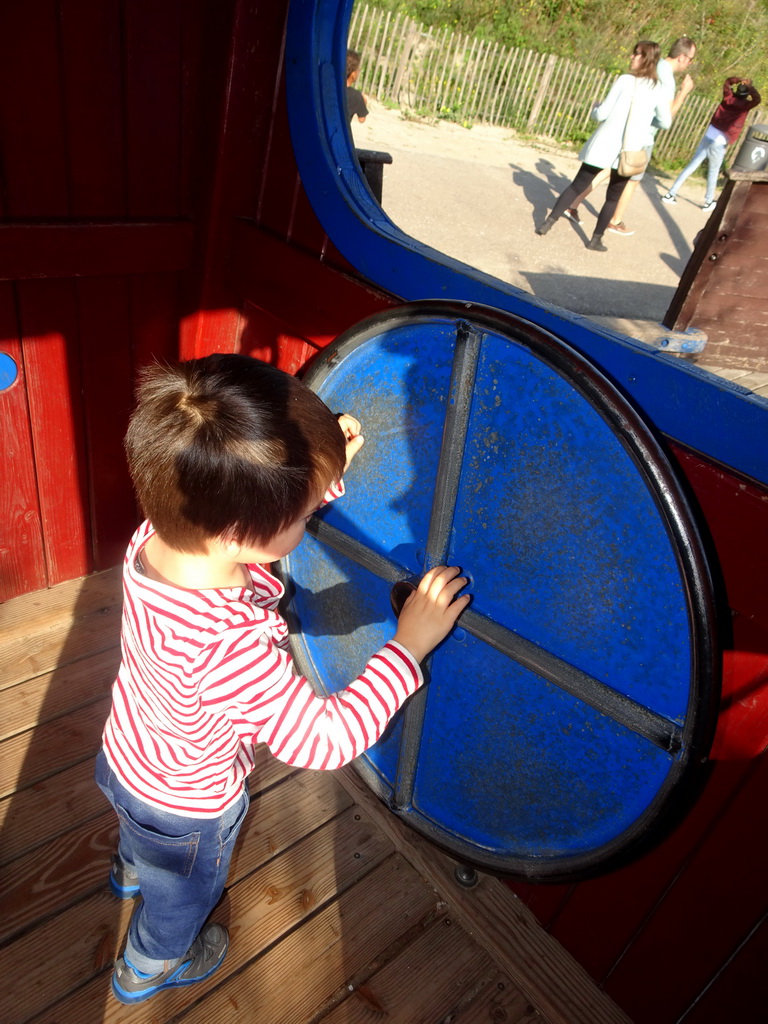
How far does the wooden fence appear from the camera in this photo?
34.7ft

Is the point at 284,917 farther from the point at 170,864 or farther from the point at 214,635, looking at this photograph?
the point at 214,635

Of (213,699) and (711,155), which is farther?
(711,155)

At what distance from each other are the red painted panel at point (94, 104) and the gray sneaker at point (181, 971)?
167cm

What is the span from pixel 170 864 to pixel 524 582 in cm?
79

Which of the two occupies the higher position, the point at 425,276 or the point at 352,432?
the point at 425,276

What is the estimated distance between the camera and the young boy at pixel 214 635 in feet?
3.16

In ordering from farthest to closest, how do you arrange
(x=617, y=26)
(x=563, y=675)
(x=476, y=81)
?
(x=617, y=26)
(x=476, y=81)
(x=563, y=675)

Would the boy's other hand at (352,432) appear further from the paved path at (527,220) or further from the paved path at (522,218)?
the paved path at (522,218)

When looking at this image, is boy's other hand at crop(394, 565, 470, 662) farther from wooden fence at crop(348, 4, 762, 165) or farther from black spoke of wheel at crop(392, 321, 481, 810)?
→ wooden fence at crop(348, 4, 762, 165)

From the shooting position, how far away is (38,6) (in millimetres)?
1475

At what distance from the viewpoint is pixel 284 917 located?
1.63 metres

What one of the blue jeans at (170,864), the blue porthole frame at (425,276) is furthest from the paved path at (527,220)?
the blue jeans at (170,864)

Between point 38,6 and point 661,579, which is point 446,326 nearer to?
point 661,579

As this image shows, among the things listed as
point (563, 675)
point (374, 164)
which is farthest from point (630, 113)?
point (563, 675)
